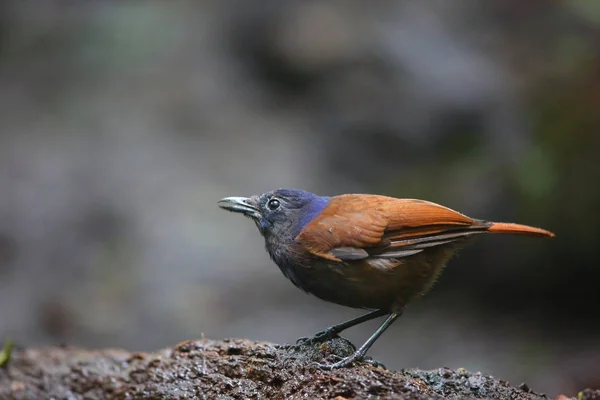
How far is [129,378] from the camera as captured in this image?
14.3 ft

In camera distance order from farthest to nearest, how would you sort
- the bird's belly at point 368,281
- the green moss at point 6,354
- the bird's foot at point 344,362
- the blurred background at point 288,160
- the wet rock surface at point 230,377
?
the blurred background at point 288,160 < the green moss at point 6,354 < the bird's belly at point 368,281 < the bird's foot at point 344,362 < the wet rock surface at point 230,377

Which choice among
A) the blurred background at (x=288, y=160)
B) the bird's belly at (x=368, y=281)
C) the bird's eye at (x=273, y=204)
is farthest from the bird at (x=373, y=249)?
the blurred background at (x=288, y=160)

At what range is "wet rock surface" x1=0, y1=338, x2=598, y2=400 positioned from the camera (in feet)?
12.1

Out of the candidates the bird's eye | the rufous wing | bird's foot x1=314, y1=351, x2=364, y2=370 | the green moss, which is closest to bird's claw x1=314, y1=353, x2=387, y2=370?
bird's foot x1=314, y1=351, x2=364, y2=370

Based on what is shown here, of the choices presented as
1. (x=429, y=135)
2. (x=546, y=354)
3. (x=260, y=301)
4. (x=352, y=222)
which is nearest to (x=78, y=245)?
(x=260, y=301)

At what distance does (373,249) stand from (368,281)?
0.18 metres

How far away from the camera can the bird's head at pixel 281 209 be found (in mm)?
4406

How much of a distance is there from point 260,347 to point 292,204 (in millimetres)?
852

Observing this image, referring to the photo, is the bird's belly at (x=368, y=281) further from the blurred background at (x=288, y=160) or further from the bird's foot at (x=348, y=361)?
the blurred background at (x=288, y=160)

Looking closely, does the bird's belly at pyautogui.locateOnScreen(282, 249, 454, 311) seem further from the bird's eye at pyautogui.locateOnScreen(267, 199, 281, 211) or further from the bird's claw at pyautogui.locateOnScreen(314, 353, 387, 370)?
the bird's eye at pyautogui.locateOnScreen(267, 199, 281, 211)

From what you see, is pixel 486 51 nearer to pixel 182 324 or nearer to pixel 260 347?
pixel 182 324

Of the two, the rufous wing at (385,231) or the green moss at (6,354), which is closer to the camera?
the rufous wing at (385,231)

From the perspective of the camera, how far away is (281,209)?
450cm

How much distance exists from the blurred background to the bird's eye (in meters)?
4.68
